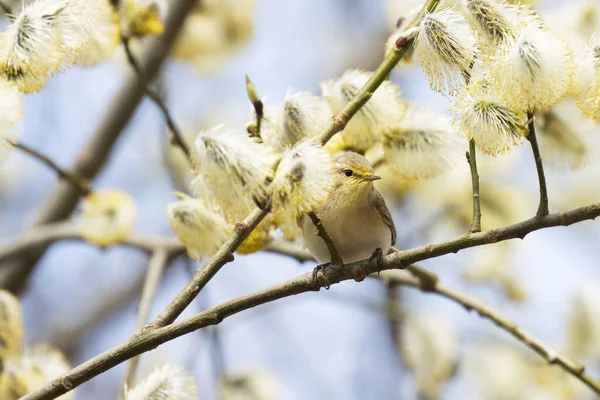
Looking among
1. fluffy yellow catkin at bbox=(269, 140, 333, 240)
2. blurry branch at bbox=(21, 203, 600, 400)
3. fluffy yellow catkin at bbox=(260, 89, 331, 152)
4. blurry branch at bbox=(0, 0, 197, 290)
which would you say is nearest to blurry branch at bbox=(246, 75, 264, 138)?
fluffy yellow catkin at bbox=(260, 89, 331, 152)

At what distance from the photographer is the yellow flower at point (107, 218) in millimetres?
2121

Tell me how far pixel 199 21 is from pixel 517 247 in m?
1.66

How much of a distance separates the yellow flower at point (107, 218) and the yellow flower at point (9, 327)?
0.42 meters

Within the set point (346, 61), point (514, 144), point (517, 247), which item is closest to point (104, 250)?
point (514, 144)

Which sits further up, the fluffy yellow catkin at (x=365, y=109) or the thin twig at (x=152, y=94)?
the thin twig at (x=152, y=94)

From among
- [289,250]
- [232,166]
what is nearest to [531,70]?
[232,166]

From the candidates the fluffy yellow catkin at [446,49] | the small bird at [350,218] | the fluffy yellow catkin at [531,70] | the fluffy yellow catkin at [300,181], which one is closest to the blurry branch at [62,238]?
the small bird at [350,218]

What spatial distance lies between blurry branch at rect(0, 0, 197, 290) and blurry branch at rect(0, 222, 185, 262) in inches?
8.0

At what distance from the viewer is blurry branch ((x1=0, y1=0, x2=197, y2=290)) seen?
2838 mm

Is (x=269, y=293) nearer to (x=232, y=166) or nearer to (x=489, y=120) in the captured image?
(x=232, y=166)

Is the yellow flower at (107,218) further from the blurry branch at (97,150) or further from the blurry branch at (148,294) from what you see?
the blurry branch at (97,150)

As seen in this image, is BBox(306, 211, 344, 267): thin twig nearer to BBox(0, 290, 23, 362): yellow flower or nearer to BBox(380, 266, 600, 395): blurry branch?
BBox(380, 266, 600, 395): blurry branch

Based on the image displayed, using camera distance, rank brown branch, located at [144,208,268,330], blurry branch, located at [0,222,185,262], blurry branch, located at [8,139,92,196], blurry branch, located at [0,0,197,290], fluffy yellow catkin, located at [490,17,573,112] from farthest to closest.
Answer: blurry branch, located at [0,0,197,290] < blurry branch, located at [0,222,185,262] < blurry branch, located at [8,139,92,196] < brown branch, located at [144,208,268,330] < fluffy yellow catkin, located at [490,17,573,112]

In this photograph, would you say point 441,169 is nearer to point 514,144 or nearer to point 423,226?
point 514,144
